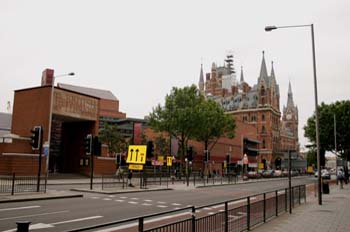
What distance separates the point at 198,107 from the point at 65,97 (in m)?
22.6

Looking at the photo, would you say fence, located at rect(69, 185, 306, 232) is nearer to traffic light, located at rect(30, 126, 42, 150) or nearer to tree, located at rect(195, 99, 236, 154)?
traffic light, located at rect(30, 126, 42, 150)

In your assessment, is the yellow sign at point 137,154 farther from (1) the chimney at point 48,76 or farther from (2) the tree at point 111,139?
(1) the chimney at point 48,76

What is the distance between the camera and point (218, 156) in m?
92.2

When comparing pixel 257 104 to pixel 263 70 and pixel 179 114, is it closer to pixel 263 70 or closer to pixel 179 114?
pixel 263 70

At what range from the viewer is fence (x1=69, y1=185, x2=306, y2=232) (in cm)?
686

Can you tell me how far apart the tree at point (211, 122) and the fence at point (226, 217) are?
44254mm

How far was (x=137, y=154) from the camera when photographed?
93.5 feet

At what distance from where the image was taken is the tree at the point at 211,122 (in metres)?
61.1

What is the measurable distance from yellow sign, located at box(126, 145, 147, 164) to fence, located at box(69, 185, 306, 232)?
43.5 feet

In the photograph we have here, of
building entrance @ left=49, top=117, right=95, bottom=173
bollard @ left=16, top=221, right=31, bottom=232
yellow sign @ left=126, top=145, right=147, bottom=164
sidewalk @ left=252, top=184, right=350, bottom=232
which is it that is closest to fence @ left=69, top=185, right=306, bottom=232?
sidewalk @ left=252, top=184, right=350, bottom=232

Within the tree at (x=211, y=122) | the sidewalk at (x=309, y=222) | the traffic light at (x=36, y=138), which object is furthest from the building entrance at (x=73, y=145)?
the sidewalk at (x=309, y=222)

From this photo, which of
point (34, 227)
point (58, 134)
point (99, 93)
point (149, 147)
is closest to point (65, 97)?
point (149, 147)

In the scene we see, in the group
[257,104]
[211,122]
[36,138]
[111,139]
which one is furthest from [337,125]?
[257,104]

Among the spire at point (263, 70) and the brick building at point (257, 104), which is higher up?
the spire at point (263, 70)
